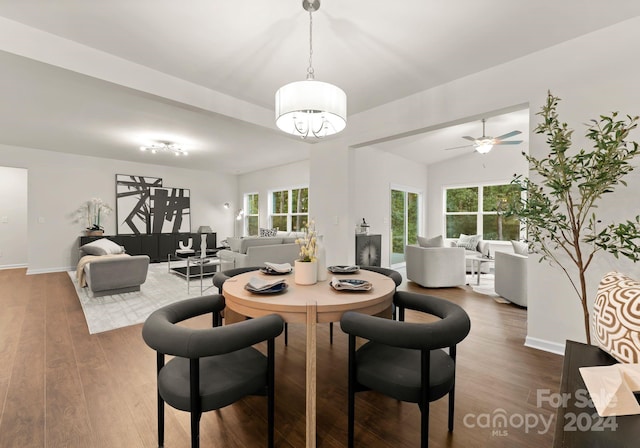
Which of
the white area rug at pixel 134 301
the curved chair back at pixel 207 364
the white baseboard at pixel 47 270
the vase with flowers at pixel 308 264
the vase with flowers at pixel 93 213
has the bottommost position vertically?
the white area rug at pixel 134 301

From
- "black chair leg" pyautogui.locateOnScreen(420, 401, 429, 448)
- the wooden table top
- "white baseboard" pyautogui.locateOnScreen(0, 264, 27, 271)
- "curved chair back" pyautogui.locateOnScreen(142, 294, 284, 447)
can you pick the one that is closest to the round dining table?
the wooden table top

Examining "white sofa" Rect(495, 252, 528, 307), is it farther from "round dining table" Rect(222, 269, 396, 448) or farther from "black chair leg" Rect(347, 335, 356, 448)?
"black chair leg" Rect(347, 335, 356, 448)

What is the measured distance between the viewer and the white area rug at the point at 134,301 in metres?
3.17

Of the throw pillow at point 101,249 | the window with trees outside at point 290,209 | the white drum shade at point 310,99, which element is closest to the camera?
the white drum shade at point 310,99

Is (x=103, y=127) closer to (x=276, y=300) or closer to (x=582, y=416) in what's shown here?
(x=276, y=300)

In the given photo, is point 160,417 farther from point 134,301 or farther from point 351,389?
point 134,301

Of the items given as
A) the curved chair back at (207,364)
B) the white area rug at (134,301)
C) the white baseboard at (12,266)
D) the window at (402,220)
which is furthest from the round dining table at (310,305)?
the white baseboard at (12,266)

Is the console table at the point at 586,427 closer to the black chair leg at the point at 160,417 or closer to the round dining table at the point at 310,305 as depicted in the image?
the round dining table at the point at 310,305

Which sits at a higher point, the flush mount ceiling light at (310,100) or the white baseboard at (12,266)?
the flush mount ceiling light at (310,100)

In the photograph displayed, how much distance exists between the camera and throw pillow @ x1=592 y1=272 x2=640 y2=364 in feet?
3.01

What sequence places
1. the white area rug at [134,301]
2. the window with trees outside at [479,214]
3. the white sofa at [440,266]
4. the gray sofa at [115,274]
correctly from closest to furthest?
1. the white area rug at [134,301]
2. the gray sofa at [115,274]
3. the white sofa at [440,266]
4. the window with trees outside at [479,214]

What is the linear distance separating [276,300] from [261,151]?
A: 5.21 metres

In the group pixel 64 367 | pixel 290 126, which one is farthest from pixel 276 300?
pixel 64 367

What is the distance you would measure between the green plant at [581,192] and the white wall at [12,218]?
9.39 m
